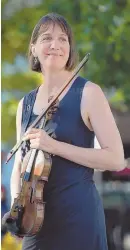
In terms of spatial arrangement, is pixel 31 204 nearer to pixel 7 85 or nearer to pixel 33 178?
pixel 33 178

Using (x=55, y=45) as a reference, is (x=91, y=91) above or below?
below

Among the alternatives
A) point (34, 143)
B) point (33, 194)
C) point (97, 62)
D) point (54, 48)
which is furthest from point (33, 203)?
point (97, 62)

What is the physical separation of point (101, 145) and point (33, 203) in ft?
0.72

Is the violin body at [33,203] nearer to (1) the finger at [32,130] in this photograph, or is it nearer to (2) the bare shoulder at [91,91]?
(1) the finger at [32,130]

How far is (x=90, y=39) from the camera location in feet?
11.4

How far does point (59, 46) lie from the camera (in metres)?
1.44

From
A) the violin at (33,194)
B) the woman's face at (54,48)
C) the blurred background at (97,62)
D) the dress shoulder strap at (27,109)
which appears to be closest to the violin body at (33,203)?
the violin at (33,194)

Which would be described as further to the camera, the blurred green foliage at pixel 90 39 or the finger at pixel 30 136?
the blurred green foliage at pixel 90 39

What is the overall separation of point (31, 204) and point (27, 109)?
282 mm

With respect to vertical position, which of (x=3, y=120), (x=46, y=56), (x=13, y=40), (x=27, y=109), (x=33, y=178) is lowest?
(x=33, y=178)

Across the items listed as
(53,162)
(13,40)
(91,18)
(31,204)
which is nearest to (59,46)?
(53,162)

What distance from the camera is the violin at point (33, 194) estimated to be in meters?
1.32

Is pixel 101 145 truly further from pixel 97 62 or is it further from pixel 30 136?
pixel 97 62

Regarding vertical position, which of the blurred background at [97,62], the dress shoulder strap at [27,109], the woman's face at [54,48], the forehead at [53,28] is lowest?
the dress shoulder strap at [27,109]
